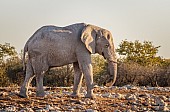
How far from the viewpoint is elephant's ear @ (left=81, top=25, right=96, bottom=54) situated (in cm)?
1545

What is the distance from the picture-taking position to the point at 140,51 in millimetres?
49156

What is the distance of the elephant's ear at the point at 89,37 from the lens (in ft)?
50.7

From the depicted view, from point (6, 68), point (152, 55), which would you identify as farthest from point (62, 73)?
point (152, 55)

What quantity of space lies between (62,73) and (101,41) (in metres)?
18.4

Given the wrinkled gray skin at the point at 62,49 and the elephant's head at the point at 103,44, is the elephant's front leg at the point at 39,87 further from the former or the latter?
the elephant's head at the point at 103,44

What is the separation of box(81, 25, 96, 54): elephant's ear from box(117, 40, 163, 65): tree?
31.8m

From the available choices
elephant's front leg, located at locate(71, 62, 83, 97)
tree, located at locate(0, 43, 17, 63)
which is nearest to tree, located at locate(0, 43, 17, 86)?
tree, located at locate(0, 43, 17, 63)

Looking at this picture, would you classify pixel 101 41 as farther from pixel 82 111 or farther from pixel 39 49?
pixel 82 111

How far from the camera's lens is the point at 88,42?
15.6m

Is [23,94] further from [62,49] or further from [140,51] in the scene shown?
[140,51]

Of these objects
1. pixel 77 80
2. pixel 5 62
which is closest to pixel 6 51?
pixel 5 62

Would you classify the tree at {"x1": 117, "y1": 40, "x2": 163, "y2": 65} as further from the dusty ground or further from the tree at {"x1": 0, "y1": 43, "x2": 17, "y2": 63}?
the dusty ground

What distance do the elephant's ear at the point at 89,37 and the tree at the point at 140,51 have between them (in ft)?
104

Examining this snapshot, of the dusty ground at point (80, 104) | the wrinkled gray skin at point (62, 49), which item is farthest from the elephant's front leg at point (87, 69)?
the dusty ground at point (80, 104)
